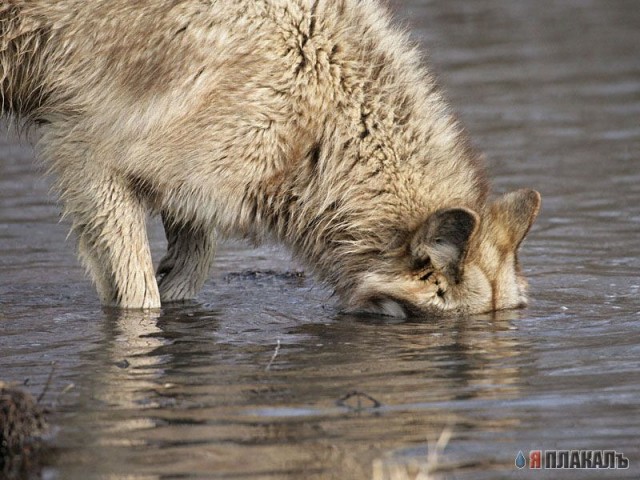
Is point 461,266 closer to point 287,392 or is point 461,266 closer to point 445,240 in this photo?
point 445,240

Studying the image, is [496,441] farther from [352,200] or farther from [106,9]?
[106,9]

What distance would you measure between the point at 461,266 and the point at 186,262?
2284 mm

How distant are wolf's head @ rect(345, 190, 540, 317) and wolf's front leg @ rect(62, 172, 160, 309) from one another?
1.39 metres

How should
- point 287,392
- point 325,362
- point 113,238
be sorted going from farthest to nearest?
point 113,238 < point 325,362 < point 287,392

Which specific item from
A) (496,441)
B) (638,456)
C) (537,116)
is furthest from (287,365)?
(537,116)

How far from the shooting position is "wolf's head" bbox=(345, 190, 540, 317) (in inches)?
278

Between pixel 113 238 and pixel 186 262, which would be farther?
pixel 186 262

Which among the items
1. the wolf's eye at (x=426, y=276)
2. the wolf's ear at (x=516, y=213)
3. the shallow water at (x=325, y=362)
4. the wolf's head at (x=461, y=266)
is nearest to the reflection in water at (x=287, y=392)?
the shallow water at (x=325, y=362)

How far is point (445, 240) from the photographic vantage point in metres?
6.97

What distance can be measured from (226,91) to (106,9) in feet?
3.04

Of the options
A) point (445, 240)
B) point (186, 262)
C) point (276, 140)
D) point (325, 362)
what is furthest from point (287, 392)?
point (186, 262)

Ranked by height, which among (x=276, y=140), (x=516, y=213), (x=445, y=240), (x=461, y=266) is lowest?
(x=461, y=266)

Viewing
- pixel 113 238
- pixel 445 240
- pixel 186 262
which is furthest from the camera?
pixel 186 262

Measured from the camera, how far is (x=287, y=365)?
22.0 ft
